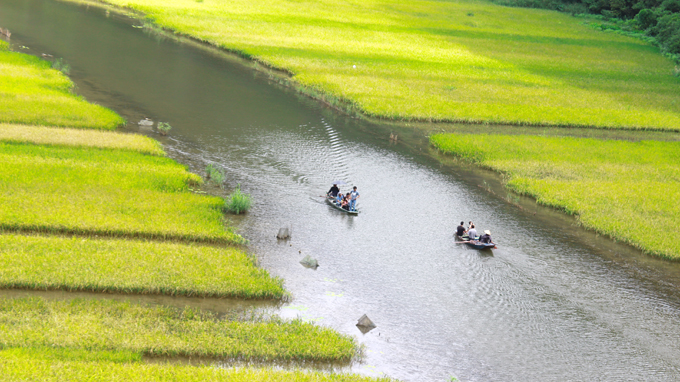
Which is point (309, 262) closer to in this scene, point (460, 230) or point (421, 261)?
point (421, 261)

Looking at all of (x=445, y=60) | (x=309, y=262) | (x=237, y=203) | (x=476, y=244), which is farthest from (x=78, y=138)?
(x=445, y=60)

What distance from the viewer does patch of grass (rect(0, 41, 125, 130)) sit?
29.9 metres

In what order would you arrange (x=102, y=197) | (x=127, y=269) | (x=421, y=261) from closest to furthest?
(x=127, y=269)
(x=421, y=261)
(x=102, y=197)

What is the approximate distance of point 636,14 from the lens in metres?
102

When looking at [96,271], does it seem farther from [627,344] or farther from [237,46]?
[237,46]

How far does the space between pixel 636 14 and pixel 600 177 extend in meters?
83.9

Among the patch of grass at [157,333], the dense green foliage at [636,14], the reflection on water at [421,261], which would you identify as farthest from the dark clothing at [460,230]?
the dense green foliage at [636,14]

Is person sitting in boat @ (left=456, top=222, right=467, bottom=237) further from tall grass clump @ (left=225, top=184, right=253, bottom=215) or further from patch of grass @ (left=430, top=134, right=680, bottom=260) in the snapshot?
tall grass clump @ (left=225, top=184, right=253, bottom=215)

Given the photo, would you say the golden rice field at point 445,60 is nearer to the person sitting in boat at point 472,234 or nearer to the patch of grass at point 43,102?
the patch of grass at point 43,102

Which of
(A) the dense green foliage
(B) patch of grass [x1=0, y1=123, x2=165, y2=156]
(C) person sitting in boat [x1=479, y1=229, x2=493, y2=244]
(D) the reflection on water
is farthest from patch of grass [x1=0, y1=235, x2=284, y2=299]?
(A) the dense green foliage

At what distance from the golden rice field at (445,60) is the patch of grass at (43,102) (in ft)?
51.4

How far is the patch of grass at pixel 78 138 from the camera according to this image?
26.8 metres

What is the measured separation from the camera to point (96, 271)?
643 inches

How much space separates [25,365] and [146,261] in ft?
18.5
